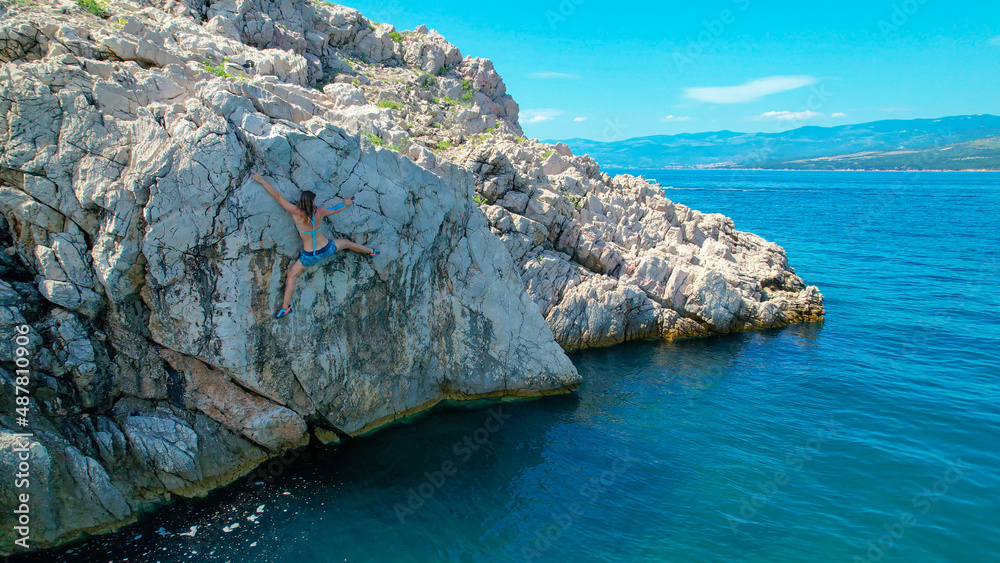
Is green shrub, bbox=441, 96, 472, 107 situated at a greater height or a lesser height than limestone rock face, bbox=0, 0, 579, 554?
greater

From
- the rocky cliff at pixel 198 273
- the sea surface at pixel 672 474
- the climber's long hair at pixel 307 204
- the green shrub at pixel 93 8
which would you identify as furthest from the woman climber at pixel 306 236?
the green shrub at pixel 93 8

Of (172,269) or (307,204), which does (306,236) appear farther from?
(172,269)

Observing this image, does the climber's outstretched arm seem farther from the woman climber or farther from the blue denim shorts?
the blue denim shorts

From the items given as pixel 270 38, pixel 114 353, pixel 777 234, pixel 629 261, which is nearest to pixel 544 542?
pixel 114 353

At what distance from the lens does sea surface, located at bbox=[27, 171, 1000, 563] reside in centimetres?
1266

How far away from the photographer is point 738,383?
22.2 metres

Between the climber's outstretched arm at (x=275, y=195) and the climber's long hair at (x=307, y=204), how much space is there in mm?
171

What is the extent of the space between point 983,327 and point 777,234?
103ft

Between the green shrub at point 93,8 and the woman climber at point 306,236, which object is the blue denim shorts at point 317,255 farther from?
the green shrub at point 93,8

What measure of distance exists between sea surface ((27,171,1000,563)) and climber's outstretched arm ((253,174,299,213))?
295 inches

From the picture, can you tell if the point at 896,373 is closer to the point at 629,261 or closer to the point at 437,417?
the point at 629,261

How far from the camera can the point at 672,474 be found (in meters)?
15.8

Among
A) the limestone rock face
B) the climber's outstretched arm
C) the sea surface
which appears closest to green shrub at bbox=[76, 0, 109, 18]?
the limestone rock face

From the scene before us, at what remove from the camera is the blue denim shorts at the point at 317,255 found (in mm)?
14109
